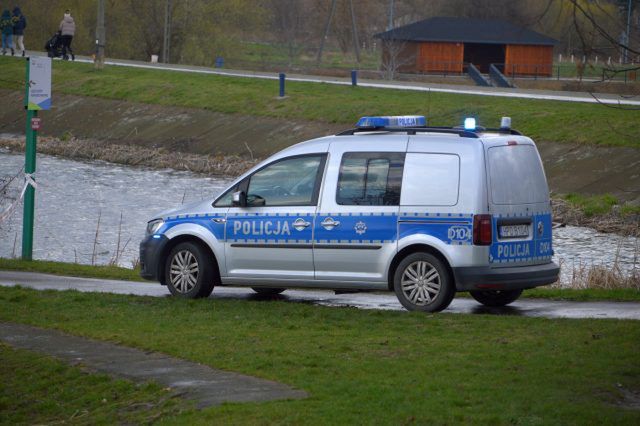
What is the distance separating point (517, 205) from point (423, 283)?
1.20 meters

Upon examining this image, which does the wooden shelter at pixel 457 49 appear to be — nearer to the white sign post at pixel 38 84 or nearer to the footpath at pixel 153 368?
the white sign post at pixel 38 84

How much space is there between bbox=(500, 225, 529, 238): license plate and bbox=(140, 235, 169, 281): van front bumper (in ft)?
12.4

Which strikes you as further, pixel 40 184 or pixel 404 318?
pixel 40 184

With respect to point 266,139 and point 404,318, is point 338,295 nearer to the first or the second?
point 404,318

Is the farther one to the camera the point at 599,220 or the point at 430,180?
the point at 599,220

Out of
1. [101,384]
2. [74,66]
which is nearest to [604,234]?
[101,384]

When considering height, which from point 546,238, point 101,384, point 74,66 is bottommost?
point 101,384

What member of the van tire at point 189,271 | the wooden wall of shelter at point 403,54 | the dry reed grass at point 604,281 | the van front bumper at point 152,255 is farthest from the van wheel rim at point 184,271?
the wooden wall of shelter at point 403,54

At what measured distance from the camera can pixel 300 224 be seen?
12.4 metres

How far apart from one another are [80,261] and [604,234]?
1123 centimetres

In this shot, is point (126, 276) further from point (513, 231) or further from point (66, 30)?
point (66, 30)

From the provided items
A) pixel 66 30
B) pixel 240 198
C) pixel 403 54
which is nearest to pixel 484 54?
pixel 403 54

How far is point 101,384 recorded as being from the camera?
A: 29.3ft

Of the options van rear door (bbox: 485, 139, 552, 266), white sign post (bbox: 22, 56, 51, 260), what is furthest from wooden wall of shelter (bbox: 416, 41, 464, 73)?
van rear door (bbox: 485, 139, 552, 266)
